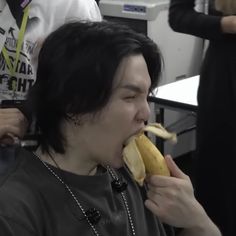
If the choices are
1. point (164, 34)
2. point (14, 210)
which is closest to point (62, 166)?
point (14, 210)

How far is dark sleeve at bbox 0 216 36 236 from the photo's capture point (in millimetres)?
901

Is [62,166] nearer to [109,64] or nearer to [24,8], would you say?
[109,64]

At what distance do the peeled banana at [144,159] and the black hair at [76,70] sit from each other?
0.13 metres

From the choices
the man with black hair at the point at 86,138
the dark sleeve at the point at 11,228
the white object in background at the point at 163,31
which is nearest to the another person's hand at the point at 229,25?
the man with black hair at the point at 86,138

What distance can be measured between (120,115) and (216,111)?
0.92 meters

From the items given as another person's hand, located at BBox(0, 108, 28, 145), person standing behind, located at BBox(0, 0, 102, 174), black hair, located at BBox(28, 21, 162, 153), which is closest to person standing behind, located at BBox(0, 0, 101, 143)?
person standing behind, located at BBox(0, 0, 102, 174)

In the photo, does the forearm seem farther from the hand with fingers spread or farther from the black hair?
the black hair

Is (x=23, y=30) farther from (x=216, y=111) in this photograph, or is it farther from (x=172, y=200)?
(x=216, y=111)

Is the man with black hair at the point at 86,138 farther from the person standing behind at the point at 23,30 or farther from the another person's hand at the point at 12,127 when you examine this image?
the person standing behind at the point at 23,30

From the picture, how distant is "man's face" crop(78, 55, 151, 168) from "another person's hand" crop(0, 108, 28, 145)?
0.20 meters

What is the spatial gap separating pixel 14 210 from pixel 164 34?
8.38ft

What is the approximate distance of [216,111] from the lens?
73.6 inches

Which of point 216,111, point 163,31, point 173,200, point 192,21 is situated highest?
point 192,21

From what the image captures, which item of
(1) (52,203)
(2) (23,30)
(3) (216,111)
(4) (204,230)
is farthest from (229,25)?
(1) (52,203)
